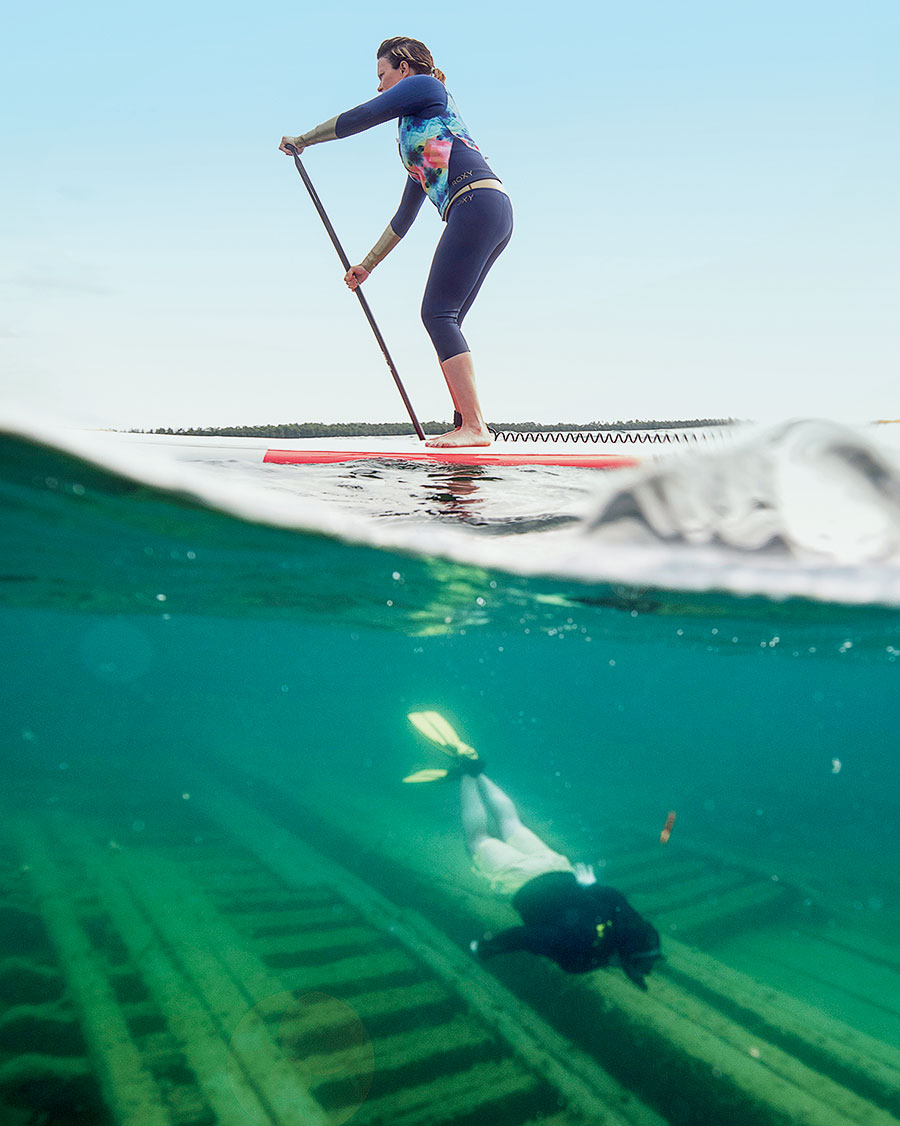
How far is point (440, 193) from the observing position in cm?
704

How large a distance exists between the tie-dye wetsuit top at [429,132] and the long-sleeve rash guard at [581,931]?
6.87m

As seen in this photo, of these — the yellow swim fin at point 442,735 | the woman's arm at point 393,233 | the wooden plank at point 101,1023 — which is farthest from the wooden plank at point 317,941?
the woman's arm at point 393,233

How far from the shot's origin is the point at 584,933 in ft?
17.9

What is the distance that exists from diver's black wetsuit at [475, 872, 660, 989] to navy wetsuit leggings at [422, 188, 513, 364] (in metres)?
5.30

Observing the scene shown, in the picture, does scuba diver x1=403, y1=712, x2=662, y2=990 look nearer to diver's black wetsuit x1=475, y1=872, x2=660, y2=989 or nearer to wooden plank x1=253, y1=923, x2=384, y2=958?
diver's black wetsuit x1=475, y1=872, x2=660, y2=989

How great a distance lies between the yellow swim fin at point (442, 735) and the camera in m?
11.4

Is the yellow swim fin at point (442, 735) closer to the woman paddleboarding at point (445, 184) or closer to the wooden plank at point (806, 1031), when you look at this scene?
the wooden plank at point (806, 1031)

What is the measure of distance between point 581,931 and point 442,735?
669 centimetres

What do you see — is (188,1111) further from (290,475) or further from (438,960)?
(290,475)

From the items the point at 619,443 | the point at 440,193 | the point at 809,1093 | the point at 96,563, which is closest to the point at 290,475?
the point at 96,563

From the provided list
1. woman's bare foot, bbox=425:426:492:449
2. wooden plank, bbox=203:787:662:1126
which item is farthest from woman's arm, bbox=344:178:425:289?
wooden plank, bbox=203:787:662:1126

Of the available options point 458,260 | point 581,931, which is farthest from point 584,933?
point 458,260

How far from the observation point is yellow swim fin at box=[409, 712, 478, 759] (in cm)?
1140

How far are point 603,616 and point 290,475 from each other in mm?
4739
